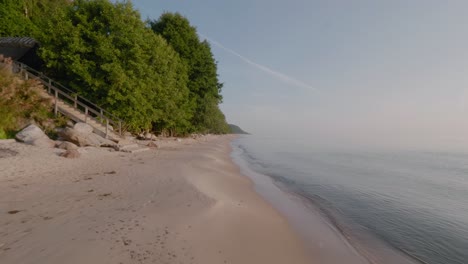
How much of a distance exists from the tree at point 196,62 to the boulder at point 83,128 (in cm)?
1728

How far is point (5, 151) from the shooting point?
380 inches

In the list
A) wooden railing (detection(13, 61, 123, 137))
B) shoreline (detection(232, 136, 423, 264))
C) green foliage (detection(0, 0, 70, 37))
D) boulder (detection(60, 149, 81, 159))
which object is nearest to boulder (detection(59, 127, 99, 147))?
wooden railing (detection(13, 61, 123, 137))

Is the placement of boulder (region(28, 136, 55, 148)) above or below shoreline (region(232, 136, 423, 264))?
above

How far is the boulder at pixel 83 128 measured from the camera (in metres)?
14.3

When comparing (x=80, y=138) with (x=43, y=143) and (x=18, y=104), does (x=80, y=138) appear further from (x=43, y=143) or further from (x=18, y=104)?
(x=18, y=104)

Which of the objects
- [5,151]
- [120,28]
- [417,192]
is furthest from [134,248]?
[120,28]

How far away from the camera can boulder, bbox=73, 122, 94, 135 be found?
46.9 feet

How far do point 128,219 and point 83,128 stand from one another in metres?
12.0

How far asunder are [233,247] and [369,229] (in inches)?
209

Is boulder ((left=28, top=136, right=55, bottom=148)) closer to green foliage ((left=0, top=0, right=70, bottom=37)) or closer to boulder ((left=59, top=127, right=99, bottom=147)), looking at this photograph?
boulder ((left=59, top=127, right=99, bottom=147))

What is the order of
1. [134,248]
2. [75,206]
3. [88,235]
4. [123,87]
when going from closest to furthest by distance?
[134,248]
[88,235]
[75,206]
[123,87]

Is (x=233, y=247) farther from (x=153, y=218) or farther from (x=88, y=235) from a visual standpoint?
(x=88, y=235)

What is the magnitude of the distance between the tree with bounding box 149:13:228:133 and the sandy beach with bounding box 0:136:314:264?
78.3 feet

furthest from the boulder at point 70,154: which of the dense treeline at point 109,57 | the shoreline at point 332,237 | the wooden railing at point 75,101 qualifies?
the shoreline at point 332,237
